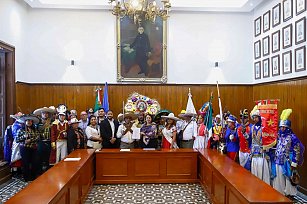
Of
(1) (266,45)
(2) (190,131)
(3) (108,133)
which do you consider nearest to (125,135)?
(3) (108,133)

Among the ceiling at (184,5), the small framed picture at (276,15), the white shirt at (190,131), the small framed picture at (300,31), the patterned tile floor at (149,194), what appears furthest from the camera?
the ceiling at (184,5)

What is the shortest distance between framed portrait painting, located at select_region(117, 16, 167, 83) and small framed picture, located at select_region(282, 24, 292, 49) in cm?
349

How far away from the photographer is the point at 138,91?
981 cm

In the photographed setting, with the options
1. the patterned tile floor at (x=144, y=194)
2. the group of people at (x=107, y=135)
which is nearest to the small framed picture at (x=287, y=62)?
the group of people at (x=107, y=135)

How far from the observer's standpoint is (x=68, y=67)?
9.78 meters

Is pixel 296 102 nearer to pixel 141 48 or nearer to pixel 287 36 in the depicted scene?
pixel 287 36

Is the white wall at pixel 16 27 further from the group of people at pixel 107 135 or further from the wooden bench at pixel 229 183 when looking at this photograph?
the wooden bench at pixel 229 183

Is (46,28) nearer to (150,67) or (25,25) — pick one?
(25,25)

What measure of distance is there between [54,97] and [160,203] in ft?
17.9

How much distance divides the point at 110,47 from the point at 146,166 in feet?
14.3

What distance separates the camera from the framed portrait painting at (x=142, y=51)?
32.3ft

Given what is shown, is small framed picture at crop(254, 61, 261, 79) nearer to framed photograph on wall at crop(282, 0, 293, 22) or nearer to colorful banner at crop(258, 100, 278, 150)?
framed photograph on wall at crop(282, 0, 293, 22)

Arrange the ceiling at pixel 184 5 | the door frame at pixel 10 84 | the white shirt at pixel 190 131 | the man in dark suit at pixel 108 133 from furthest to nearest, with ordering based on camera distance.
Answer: the ceiling at pixel 184 5, the door frame at pixel 10 84, the white shirt at pixel 190 131, the man in dark suit at pixel 108 133

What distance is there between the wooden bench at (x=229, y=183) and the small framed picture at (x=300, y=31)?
2.91 metres
